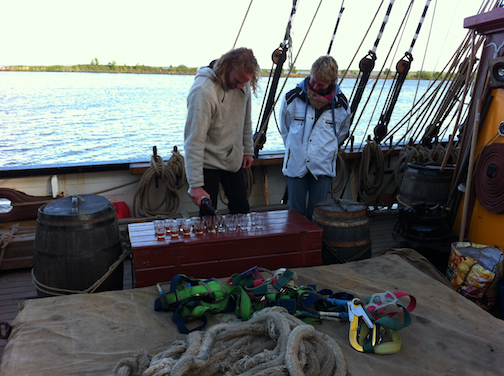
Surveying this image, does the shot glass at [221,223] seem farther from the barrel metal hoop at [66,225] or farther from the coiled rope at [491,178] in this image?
the coiled rope at [491,178]

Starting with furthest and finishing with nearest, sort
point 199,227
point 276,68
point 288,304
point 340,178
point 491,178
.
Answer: point 340,178, point 276,68, point 491,178, point 199,227, point 288,304

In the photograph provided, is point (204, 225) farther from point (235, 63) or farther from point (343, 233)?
point (235, 63)

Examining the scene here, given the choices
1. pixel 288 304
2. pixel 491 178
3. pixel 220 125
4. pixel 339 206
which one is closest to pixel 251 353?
pixel 288 304

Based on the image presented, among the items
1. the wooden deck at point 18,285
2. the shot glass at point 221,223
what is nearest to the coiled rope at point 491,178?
the wooden deck at point 18,285

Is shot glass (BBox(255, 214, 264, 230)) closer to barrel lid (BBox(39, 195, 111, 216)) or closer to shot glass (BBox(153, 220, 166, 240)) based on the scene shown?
shot glass (BBox(153, 220, 166, 240))

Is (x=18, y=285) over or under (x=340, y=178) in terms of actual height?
under

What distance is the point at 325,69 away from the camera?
9.15ft

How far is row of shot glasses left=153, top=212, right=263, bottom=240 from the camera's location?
92.7 inches

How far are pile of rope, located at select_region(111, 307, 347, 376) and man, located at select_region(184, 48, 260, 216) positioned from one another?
43.3 inches

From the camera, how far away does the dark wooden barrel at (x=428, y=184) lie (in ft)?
11.2

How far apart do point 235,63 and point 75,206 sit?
118 cm

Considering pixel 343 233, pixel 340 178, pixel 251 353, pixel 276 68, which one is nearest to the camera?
pixel 251 353

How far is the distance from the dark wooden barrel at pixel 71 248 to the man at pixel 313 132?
1391 mm

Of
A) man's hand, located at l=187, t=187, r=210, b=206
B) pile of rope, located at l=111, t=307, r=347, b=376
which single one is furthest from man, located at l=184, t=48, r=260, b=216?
pile of rope, located at l=111, t=307, r=347, b=376
